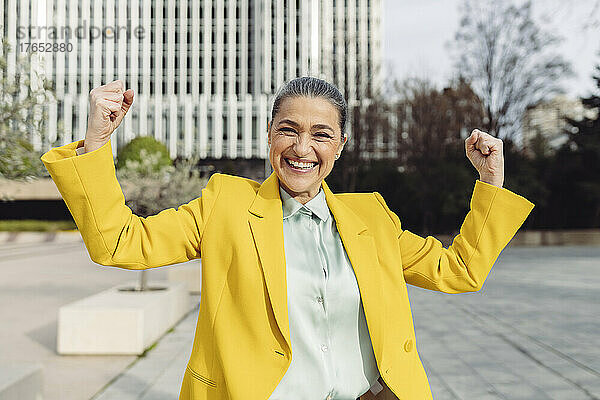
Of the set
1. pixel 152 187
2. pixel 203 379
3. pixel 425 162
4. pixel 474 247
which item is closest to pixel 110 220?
pixel 203 379

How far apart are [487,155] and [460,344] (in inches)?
238

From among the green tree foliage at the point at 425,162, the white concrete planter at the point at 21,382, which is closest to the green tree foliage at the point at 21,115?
the white concrete planter at the point at 21,382

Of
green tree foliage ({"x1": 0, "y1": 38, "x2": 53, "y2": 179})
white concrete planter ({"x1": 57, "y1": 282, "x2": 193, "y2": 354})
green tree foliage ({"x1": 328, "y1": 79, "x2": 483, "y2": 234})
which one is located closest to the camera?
green tree foliage ({"x1": 0, "y1": 38, "x2": 53, "y2": 179})

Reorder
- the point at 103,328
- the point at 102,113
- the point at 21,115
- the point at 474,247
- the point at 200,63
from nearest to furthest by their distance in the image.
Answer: the point at 102,113 → the point at 474,247 → the point at 21,115 → the point at 103,328 → the point at 200,63

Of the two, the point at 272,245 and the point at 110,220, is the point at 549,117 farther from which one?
the point at 110,220

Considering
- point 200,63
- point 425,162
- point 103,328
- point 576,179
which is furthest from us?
point 200,63

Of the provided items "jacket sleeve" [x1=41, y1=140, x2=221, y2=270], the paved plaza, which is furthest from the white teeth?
the paved plaza

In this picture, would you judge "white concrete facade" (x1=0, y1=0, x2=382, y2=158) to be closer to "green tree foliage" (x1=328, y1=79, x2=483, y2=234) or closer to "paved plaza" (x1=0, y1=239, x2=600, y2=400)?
"green tree foliage" (x1=328, y1=79, x2=483, y2=234)

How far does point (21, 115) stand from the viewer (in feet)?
20.2

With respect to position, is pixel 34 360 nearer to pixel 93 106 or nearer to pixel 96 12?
pixel 93 106

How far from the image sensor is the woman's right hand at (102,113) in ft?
4.86

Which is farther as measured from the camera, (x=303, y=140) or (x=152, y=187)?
(x=152, y=187)

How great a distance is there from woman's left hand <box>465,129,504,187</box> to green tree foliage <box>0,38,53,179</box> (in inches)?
194

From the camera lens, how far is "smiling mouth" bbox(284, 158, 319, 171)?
5.73ft
